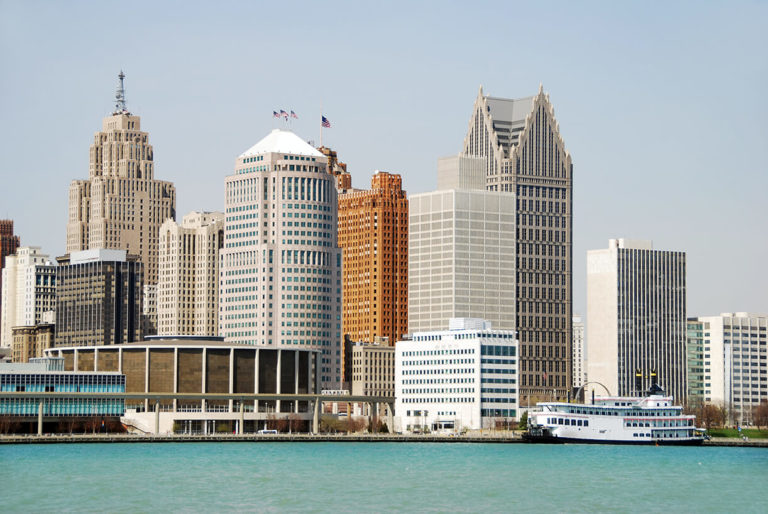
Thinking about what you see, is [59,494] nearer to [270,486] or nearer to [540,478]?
[270,486]

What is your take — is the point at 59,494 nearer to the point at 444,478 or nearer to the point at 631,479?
the point at 444,478

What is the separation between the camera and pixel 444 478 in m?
186

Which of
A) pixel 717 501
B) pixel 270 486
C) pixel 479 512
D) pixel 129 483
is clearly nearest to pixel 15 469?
pixel 129 483

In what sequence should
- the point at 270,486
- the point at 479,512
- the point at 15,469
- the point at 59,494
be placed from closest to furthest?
1. the point at 479,512
2. the point at 59,494
3. the point at 270,486
4. the point at 15,469

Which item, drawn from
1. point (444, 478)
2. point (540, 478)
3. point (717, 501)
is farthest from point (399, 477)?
point (717, 501)

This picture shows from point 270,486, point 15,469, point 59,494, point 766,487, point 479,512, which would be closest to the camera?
point 479,512

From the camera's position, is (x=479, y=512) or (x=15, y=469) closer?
(x=479, y=512)

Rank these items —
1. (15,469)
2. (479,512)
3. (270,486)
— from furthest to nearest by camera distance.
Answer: (15,469), (270,486), (479,512)

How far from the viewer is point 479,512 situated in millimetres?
147000

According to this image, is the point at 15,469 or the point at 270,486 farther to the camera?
the point at 15,469

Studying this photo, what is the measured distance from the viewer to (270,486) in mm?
170625

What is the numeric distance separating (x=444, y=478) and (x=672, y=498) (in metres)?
31.1

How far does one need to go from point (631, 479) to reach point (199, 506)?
63769mm

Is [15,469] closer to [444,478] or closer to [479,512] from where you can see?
[444,478]
